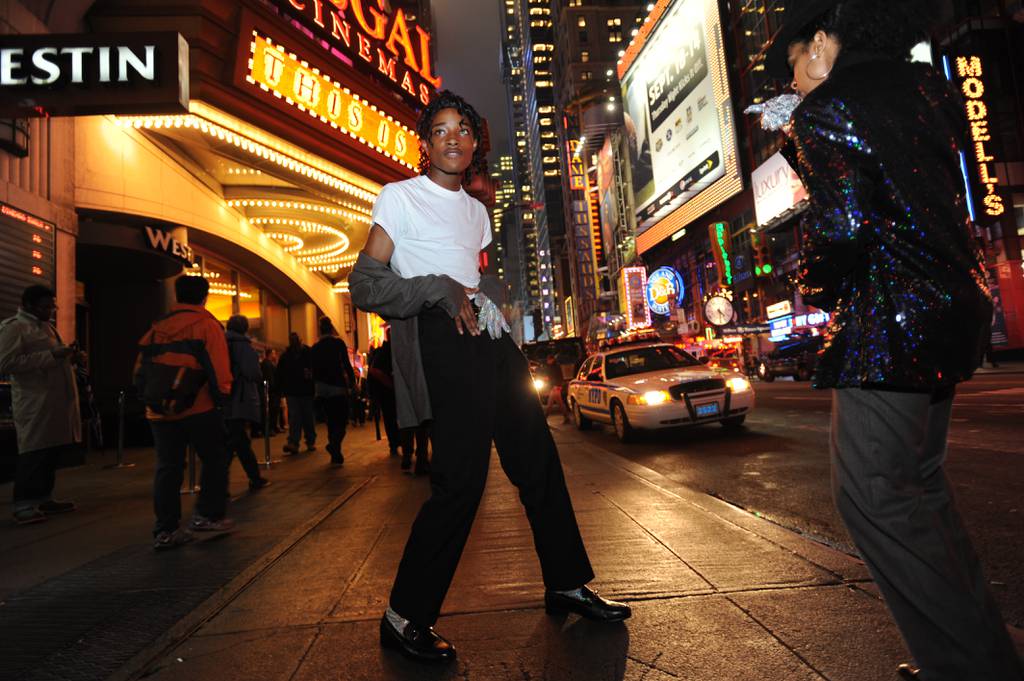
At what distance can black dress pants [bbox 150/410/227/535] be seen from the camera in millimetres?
Result: 4195

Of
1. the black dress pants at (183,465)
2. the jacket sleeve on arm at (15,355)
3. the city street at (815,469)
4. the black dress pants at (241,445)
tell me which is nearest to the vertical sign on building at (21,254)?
the jacket sleeve on arm at (15,355)

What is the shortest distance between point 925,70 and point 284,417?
19260mm

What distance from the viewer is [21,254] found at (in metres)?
8.90

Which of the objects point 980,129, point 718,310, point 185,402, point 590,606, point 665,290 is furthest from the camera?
point 665,290

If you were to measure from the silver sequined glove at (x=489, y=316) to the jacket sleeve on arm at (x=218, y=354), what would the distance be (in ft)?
9.41

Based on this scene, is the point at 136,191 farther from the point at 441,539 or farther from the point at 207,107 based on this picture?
the point at 441,539

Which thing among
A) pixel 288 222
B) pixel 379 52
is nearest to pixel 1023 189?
pixel 379 52

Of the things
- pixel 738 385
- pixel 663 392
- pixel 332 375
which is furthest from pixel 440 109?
pixel 738 385

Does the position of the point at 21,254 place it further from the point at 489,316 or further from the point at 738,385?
the point at 738,385

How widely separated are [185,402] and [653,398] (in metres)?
6.08

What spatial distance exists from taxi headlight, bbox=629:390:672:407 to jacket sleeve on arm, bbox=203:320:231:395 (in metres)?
5.71

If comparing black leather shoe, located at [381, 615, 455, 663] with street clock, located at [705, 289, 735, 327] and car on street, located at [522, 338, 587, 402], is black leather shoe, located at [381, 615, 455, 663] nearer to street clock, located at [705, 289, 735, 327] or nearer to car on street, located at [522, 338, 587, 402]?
car on street, located at [522, 338, 587, 402]

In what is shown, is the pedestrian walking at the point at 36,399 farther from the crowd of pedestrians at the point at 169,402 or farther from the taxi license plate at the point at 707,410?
the taxi license plate at the point at 707,410

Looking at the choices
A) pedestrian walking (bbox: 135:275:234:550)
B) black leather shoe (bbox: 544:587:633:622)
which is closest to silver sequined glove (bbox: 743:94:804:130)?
black leather shoe (bbox: 544:587:633:622)
